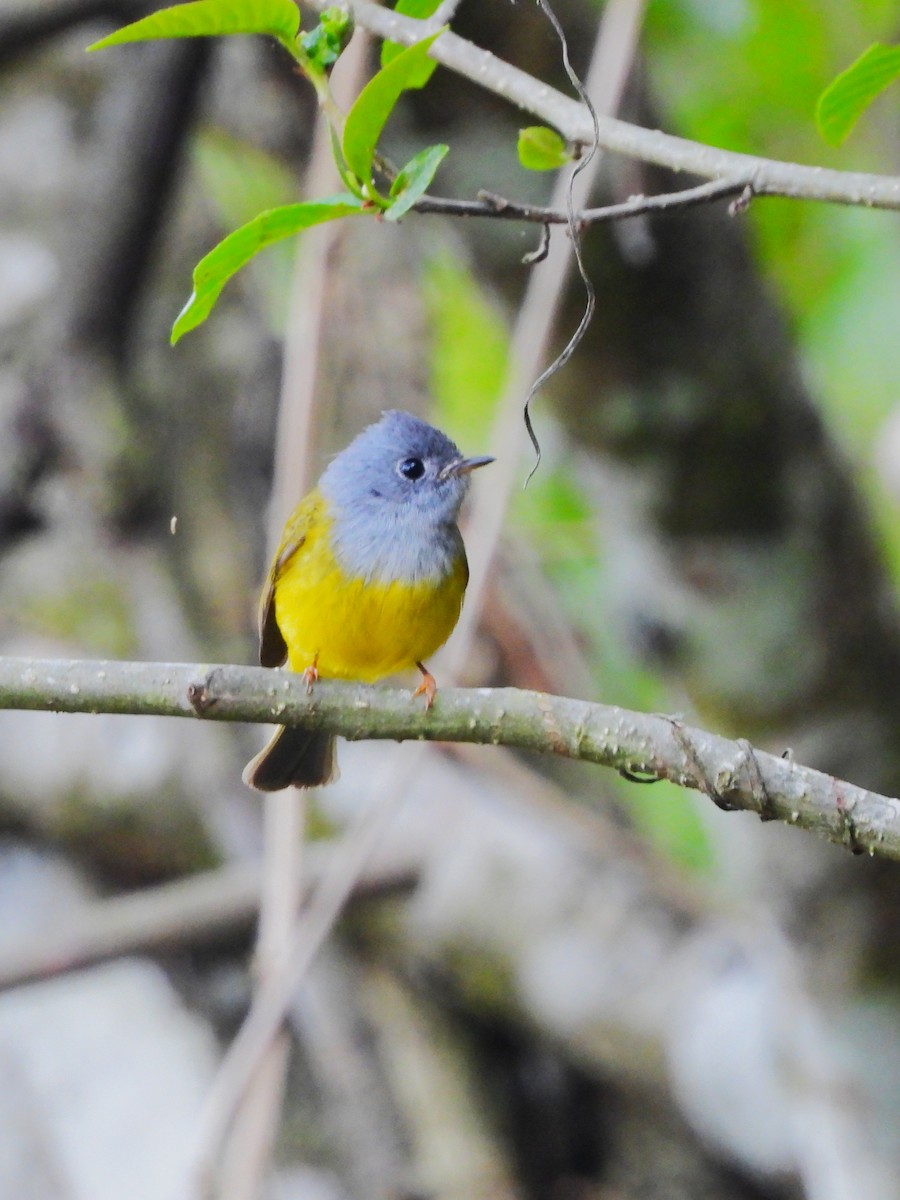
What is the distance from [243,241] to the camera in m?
1.65

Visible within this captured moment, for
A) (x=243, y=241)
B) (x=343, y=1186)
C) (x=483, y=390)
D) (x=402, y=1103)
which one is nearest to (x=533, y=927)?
(x=402, y=1103)

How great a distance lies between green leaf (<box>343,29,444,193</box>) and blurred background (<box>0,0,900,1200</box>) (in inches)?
47.6

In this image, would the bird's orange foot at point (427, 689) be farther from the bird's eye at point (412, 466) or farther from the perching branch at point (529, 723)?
the bird's eye at point (412, 466)

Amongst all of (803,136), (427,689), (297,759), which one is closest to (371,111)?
(427,689)

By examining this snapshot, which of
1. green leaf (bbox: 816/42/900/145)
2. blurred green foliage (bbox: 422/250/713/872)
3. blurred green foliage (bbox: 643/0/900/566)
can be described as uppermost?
blurred green foliage (bbox: 643/0/900/566)

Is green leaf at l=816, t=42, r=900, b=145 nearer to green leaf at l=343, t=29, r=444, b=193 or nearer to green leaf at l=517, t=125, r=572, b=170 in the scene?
green leaf at l=517, t=125, r=572, b=170

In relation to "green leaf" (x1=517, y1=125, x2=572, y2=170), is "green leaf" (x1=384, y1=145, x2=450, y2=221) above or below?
below

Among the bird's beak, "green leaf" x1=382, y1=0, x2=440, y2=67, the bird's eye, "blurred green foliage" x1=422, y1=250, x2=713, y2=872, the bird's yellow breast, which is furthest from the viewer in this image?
"blurred green foliage" x1=422, y1=250, x2=713, y2=872

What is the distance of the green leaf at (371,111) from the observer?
5.05 feet

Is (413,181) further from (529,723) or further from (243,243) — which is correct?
(529,723)

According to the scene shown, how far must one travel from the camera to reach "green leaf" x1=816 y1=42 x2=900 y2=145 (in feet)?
5.55

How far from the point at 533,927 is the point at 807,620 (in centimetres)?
137

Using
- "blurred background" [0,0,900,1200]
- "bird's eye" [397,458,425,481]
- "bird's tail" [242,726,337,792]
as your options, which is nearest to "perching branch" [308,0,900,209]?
"blurred background" [0,0,900,1200]

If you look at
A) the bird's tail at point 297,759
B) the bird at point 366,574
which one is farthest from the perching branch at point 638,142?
the bird's tail at point 297,759
